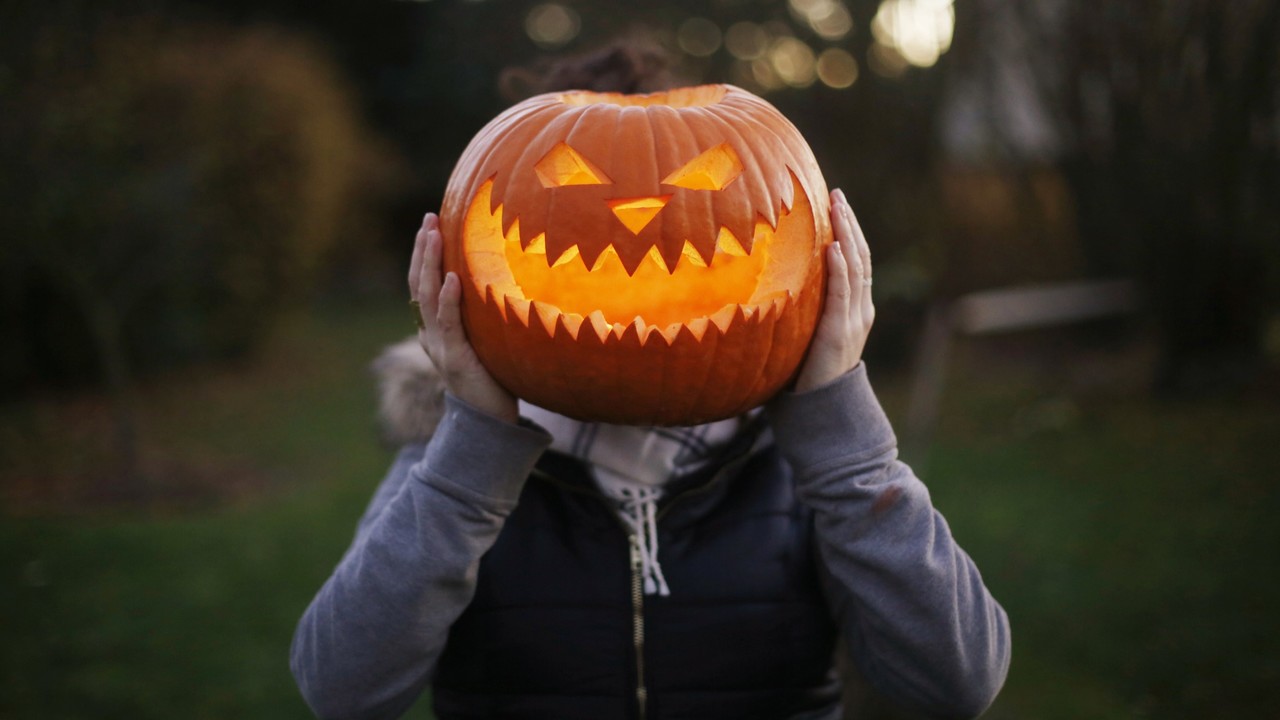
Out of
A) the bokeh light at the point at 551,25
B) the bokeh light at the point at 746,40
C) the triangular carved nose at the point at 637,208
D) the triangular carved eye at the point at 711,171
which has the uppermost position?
the bokeh light at the point at 551,25

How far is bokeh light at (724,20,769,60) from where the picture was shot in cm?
924

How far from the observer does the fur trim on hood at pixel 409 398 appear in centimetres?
197

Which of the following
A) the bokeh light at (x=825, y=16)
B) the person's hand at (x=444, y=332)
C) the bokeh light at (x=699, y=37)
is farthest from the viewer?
the bokeh light at (x=699, y=37)

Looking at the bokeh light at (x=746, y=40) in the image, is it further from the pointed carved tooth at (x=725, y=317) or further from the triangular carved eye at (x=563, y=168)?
the pointed carved tooth at (x=725, y=317)

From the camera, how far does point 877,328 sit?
352 inches

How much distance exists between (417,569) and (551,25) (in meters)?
12.8

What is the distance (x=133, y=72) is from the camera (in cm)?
748

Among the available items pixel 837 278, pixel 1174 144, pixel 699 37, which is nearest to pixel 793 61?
pixel 699 37

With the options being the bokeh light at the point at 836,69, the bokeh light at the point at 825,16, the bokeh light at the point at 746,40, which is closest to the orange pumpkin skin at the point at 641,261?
the bokeh light at the point at 825,16

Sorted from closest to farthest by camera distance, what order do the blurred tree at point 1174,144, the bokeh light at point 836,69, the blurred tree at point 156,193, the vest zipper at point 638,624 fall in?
the vest zipper at point 638,624 < the blurred tree at point 156,193 < the blurred tree at point 1174,144 < the bokeh light at point 836,69

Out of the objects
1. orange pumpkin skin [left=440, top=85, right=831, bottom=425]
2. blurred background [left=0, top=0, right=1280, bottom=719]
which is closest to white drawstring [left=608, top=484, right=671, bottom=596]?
Result: orange pumpkin skin [left=440, top=85, right=831, bottom=425]

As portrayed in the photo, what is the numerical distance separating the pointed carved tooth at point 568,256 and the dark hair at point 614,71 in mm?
635

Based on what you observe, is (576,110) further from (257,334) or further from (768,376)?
(257,334)

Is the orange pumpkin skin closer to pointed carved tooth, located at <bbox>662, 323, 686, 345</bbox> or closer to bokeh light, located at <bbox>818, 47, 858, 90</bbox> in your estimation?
pointed carved tooth, located at <bbox>662, 323, 686, 345</bbox>
